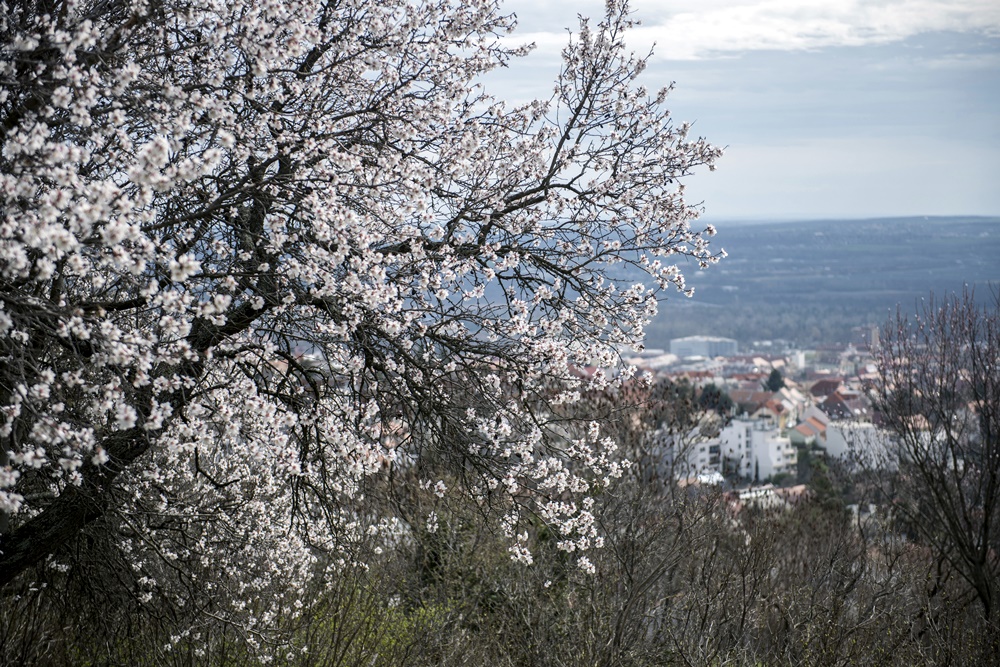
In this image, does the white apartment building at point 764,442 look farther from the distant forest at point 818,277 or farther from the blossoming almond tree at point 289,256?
the distant forest at point 818,277

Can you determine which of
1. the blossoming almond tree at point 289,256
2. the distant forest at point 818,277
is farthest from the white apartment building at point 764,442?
the distant forest at point 818,277

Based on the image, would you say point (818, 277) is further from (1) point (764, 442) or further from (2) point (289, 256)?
(2) point (289, 256)

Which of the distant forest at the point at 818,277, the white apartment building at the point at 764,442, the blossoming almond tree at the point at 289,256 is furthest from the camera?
the distant forest at the point at 818,277

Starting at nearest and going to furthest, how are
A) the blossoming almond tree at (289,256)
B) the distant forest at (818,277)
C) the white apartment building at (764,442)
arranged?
the blossoming almond tree at (289,256) → the white apartment building at (764,442) → the distant forest at (818,277)

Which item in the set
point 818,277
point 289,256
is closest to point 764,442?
point 289,256

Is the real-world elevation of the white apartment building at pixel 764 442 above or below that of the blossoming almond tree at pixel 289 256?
below

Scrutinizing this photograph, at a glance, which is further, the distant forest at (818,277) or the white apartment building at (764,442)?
the distant forest at (818,277)

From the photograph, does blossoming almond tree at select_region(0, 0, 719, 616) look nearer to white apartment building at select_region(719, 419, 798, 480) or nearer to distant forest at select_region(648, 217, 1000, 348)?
white apartment building at select_region(719, 419, 798, 480)
